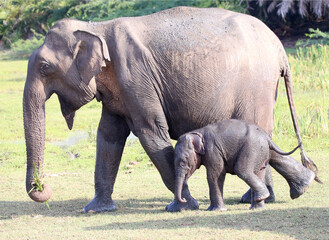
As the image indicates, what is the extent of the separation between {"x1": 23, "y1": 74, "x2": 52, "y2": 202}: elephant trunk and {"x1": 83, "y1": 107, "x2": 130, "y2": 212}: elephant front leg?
0.68 metres

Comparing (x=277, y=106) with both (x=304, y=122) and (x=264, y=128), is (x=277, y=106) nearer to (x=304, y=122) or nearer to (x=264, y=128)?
(x=304, y=122)

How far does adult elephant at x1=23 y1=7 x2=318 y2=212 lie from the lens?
6391mm

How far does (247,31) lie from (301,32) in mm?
18646

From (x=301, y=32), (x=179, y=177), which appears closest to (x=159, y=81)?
(x=179, y=177)

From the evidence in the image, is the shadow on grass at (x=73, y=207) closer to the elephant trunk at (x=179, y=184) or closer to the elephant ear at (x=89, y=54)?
the elephant trunk at (x=179, y=184)

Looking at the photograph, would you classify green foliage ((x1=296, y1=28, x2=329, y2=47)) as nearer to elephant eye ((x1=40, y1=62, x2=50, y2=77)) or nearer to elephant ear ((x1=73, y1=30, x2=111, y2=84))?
elephant ear ((x1=73, y1=30, x2=111, y2=84))

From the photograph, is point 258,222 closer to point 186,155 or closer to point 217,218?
point 217,218

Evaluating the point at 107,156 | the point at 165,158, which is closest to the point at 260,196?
the point at 165,158

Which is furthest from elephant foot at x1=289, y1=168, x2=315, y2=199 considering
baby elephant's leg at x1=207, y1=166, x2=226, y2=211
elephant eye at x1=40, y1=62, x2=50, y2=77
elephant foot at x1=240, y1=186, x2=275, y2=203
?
elephant eye at x1=40, y1=62, x2=50, y2=77

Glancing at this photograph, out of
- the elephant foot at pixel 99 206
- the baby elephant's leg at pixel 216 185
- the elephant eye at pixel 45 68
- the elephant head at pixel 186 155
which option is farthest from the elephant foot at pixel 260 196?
the elephant eye at pixel 45 68

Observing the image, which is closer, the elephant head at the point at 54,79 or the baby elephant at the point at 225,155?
the baby elephant at the point at 225,155

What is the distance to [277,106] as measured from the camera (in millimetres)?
12000

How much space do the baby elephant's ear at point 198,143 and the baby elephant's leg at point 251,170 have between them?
1.19 feet

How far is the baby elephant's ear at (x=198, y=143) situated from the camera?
6277 mm
